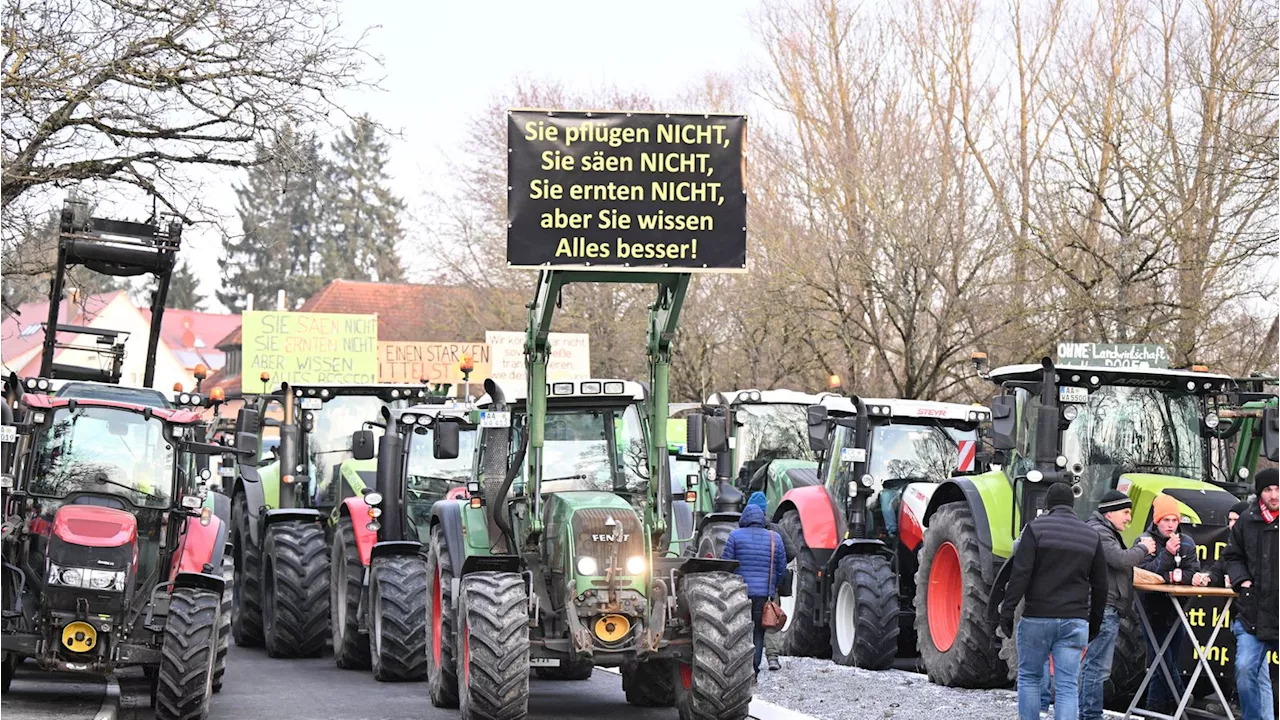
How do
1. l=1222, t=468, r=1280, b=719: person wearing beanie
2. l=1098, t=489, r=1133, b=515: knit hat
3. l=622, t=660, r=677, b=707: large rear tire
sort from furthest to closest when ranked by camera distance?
l=622, t=660, r=677, b=707: large rear tire < l=1098, t=489, r=1133, b=515: knit hat < l=1222, t=468, r=1280, b=719: person wearing beanie

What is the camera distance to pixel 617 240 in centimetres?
1229

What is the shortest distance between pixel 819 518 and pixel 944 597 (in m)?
3.13

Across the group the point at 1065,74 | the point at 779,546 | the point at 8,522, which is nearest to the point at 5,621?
the point at 8,522

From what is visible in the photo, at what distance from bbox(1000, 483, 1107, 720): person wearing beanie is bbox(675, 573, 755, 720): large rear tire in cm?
197

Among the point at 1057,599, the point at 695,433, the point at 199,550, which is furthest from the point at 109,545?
the point at 1057,599

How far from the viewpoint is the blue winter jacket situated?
14.2 metres

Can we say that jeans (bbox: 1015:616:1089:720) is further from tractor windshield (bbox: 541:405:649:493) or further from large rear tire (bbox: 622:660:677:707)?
large rear tire (bbox: 622:660:677:707)

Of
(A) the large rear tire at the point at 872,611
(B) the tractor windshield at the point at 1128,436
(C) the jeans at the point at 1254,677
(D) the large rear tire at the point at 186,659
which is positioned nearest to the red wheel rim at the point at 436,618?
(D) the large rear tire at the point at 186,659

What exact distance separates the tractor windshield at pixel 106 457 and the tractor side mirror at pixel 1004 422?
652 centimetres

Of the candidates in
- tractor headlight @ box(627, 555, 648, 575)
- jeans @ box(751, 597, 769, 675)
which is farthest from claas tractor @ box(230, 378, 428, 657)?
tractor headlight @ box(627, 555, 648, 575)

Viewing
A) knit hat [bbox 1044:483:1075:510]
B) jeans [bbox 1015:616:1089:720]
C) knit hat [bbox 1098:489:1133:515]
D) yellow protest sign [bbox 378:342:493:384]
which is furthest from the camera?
yellow protest sign [bbox 378:342:493:384]

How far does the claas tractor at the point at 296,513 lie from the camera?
17.6 metres

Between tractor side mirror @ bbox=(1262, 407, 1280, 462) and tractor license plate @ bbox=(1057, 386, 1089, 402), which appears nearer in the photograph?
tractor side mirror @ bbox=(1262, 407, 1280, 462)

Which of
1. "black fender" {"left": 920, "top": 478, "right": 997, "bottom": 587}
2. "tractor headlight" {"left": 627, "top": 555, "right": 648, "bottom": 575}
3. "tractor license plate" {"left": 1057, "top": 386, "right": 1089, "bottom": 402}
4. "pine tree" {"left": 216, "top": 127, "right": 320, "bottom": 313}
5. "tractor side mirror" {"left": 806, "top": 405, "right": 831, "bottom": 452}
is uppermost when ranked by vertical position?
"pine tree" {"left": 216, "top": 127, "right": 320, "bottom": 313}
